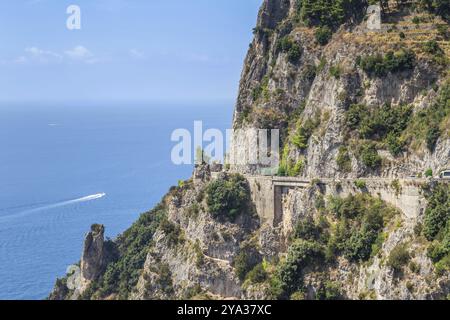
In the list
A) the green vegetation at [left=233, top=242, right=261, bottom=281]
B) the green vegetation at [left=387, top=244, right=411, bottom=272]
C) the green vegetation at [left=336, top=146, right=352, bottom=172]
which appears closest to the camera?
the green vegetation at [left=387, top=244, right=411, bottom=272]

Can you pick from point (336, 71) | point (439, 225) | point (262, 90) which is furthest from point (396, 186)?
point (262, 90)

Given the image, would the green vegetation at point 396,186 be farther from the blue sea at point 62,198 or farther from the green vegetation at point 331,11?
the blue sea at point 62,198

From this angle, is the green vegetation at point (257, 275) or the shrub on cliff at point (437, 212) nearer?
the shrub on cliff at point (437, 212)

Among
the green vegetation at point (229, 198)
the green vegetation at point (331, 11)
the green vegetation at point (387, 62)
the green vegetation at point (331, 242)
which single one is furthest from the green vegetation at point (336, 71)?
the green vegetation at point (229, 198)

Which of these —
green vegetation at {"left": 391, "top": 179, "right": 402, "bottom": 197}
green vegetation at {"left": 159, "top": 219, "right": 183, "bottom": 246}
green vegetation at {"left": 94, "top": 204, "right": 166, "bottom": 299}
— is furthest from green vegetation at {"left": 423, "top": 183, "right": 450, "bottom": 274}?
green vegetation at {"left": 94, "top": 204, "right": 166, "bottom": 299}

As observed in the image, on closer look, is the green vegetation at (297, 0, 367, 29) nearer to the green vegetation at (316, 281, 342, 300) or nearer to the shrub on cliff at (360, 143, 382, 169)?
the shrub on cliff at (360, 143, 382, 169)

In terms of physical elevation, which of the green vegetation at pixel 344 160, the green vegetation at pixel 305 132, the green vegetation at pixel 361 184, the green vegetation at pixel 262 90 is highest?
the green vegetation at pixel 262 90
